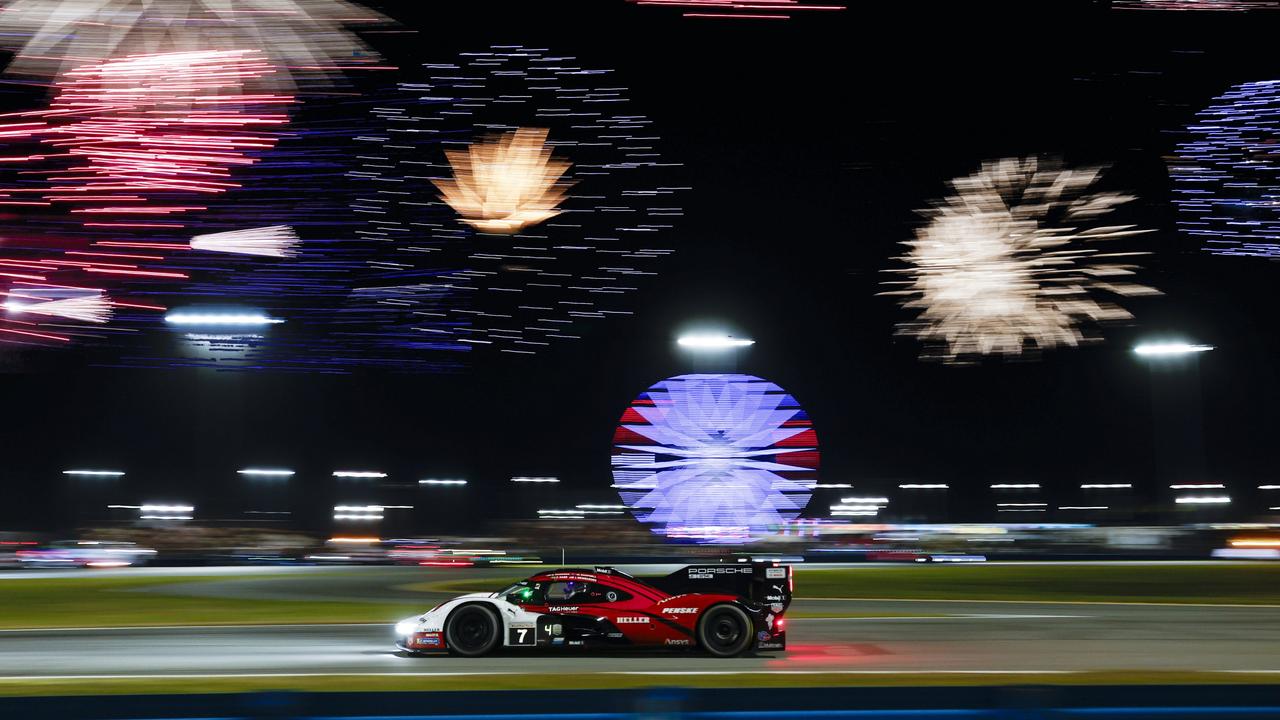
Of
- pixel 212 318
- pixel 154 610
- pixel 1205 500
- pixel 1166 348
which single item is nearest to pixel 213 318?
pixel 212 318

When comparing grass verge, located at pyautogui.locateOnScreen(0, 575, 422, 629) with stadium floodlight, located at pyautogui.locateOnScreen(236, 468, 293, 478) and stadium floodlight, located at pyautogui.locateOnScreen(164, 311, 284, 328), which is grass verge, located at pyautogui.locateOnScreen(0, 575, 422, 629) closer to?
stadium floodlight, located at pyautogui.locateOnScreen(164, 311, 284, 328)

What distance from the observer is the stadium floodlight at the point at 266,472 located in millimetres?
64562

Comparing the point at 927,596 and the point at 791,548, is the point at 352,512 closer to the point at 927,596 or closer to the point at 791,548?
the point at 791,548

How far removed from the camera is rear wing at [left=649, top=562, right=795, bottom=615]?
45.5 ft

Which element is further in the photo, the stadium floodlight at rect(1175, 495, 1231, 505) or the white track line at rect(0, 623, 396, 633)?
the stadium floodlight at rect(1175, 495, 1231, 505)

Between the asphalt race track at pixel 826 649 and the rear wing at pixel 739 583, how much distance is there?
0.72 meters

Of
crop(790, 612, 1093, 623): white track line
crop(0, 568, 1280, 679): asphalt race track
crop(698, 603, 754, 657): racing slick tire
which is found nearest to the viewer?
crop(0, 568, 1280, 679): asphalt race track

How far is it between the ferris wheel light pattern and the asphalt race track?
681 inches

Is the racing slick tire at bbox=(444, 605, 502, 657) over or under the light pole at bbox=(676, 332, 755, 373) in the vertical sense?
under

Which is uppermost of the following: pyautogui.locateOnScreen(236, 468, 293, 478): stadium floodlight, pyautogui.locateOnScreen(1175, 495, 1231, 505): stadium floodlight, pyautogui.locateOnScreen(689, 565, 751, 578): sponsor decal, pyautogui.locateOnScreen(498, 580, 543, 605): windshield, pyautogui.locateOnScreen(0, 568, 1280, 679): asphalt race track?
pyautogui.locateOnScreen(236, 468, 293, 478): stadium floodlight

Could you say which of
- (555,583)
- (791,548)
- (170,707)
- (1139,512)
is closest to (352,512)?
(791,548)

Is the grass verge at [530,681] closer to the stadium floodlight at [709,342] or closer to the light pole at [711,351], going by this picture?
the stadium floodlight at [709,342]

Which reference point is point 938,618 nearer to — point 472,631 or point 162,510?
point 472,631

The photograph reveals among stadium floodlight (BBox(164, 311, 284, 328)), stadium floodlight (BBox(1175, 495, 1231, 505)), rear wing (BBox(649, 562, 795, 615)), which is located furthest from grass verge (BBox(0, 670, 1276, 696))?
stadium floodlight (BBox(1175, 495, 1231, 505))
